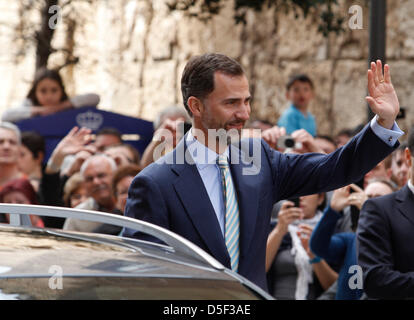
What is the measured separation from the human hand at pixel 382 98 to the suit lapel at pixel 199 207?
2.23 feet

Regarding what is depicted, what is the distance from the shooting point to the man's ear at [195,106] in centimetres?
304

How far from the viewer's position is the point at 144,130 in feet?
23.7

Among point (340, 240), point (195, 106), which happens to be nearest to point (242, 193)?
point (195, 106)

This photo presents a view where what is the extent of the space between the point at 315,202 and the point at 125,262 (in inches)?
138

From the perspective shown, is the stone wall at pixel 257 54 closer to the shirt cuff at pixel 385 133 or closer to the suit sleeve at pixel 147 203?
the suit sleeve at pixel 147 203

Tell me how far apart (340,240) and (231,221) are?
2070 millimetres

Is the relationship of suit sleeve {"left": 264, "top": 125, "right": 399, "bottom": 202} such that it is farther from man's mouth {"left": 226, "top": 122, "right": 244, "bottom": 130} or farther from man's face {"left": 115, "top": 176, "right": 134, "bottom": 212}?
man's face {"left": 115, "top": 176, "right": 134, "bottom": 212}

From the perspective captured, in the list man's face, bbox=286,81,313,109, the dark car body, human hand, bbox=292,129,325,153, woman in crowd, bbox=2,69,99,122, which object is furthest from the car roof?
man's face, bbox=286,81,313,109

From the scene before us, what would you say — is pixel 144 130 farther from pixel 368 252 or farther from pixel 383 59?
pixel 368 252

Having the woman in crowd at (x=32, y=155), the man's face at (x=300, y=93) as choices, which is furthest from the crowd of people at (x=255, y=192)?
the man's face at (x=300, y=93)

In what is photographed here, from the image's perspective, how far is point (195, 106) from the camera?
3057mm

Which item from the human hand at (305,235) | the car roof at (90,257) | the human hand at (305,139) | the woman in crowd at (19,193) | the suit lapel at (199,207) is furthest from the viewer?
the woman in crowd at (19,193)

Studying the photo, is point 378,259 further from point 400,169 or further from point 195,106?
point 400,169
